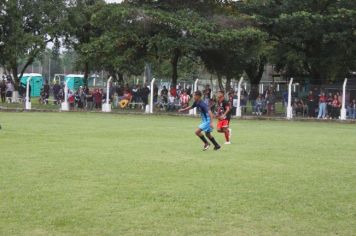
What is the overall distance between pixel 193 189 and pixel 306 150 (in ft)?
23.4

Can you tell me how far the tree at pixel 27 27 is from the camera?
40875mm

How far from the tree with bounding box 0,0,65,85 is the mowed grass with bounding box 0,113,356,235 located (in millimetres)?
25556

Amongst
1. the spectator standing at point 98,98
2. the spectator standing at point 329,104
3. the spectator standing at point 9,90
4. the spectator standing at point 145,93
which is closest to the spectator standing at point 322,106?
the spectator standing at point 329,104

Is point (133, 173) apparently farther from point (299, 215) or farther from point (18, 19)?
point (18, 19)

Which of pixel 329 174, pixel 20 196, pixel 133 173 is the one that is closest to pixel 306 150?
pixel 329 174

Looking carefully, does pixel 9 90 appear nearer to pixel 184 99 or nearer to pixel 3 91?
pixel 3 91

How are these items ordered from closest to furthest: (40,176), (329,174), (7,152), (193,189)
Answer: (193,189) → (40,176) → (329,174) → (7,152)

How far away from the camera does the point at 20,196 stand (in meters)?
8.58

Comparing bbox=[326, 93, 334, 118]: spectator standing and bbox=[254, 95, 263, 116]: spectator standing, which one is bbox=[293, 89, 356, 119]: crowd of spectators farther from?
bbox=[254, 95, 263, 116]: spectator standing

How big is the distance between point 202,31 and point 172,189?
2562cm

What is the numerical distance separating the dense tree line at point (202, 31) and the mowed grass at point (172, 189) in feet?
62.2

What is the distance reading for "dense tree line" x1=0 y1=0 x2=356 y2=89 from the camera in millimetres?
34844

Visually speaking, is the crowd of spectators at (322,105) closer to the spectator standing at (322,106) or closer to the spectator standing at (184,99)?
the spectator standing at (322,106)

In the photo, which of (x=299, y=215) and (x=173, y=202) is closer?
(x=299, y=215)
